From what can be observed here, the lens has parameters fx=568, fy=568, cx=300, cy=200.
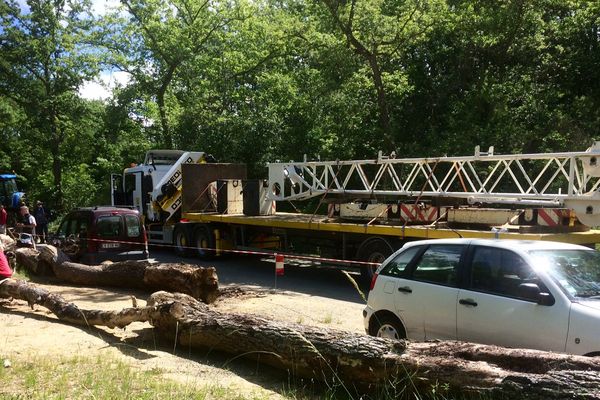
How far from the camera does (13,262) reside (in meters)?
13.5

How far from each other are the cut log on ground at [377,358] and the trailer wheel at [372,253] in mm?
5528

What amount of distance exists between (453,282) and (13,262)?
37.4 feet

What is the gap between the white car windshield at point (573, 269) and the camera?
16.6 ft

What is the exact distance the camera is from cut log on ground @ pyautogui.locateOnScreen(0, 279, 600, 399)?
3.88m

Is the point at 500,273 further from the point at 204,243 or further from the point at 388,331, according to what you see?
the point at 204,243

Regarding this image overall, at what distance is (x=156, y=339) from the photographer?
286 inches

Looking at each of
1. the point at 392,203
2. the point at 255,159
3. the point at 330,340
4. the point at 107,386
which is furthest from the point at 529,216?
the point at 255,159

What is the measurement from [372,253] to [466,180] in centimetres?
550

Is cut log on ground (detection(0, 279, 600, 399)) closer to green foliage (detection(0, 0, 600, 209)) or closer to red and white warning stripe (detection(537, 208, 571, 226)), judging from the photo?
red and white warning stripe (detection(537, 208, 571, 226))

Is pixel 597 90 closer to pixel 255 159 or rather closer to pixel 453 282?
pixel 255 159

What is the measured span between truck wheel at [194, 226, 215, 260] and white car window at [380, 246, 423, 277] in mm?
10450

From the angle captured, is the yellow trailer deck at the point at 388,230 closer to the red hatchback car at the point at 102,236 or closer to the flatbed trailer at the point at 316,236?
the flatbed trailer at the point at 316,236

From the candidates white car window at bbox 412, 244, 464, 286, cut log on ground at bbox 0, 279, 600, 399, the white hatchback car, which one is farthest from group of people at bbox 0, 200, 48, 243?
white car window at bbox 412, 244, 464, 286

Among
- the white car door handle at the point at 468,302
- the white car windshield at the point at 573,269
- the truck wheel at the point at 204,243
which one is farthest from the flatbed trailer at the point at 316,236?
the white car door handle at the point at 468,302
